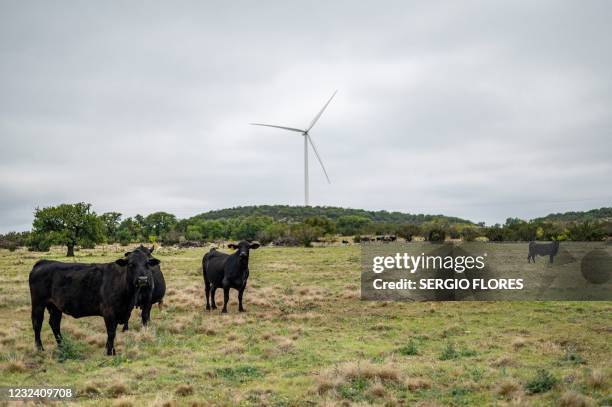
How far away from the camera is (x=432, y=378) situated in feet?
31.6

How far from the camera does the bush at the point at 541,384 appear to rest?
8.63 m

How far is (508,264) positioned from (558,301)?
13.9 metres

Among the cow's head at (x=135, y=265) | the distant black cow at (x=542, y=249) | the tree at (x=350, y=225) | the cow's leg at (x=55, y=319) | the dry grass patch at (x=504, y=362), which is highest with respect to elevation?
the tree at (x=350, y=225)

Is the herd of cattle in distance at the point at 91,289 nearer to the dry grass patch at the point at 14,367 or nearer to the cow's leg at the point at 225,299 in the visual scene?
the dry grass patch at the point at 14,367

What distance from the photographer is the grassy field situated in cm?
868

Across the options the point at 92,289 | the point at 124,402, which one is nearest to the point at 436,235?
Result: the point at 92,289

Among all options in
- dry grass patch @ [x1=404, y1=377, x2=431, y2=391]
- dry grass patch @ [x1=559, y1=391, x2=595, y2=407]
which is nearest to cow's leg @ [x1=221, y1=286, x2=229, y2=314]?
dry grass patch @ [x1=404, y1=377, x2=431, y2=391]

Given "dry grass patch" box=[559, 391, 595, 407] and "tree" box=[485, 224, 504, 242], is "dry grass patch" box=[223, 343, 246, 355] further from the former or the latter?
"tree" box=[485, 224, 504, 242]

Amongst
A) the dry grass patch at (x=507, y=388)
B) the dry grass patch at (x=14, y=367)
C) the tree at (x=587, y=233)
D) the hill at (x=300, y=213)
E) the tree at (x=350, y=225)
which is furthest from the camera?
the hill at (x=300, y=213)

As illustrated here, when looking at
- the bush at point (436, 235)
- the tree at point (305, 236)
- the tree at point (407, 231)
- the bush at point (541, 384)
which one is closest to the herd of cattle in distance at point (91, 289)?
the bush at point (541, 384)

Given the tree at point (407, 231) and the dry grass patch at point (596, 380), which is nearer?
the dry grass patch at point (596, 380)

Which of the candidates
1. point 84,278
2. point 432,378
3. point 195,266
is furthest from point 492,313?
point 195,266

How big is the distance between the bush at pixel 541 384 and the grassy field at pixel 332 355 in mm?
18

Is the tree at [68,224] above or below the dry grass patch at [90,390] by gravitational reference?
above
